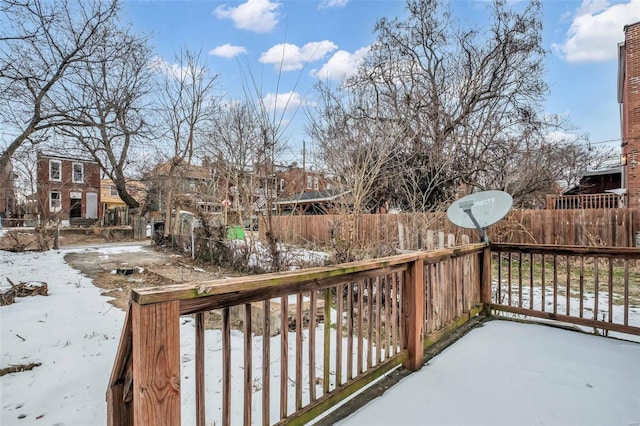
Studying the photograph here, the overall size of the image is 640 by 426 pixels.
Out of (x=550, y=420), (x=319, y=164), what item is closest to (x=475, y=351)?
(x=550, y=420)

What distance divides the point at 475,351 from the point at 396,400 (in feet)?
3.47

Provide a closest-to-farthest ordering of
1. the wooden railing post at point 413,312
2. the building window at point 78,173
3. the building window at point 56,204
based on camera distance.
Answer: the wooden railing post at point 413,312 < the building window at point 56,204 < the building window at point 78,173

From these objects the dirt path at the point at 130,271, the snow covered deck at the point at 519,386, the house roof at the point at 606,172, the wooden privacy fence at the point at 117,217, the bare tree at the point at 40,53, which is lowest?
the dirt path at the point at 130,271

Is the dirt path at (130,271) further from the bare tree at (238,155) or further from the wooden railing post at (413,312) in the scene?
the wooden railing post at (413,312)

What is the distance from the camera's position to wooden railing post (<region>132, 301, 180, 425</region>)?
103 cm

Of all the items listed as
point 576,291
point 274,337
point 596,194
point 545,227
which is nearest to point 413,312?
point 274,337

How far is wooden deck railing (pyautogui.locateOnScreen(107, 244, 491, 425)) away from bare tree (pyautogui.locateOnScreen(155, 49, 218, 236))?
31.5 ft

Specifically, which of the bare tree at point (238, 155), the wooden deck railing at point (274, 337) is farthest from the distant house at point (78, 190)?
the wooden deck railing at point (274, 337)

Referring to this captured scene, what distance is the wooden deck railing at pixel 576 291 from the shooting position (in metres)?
2.94

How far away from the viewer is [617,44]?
10.8 meters

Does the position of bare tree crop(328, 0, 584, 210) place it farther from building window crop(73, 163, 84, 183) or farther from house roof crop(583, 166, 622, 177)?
building window crop(73, 163, 84, 183)

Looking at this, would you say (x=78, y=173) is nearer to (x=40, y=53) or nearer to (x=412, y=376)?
(x=40, y=53)

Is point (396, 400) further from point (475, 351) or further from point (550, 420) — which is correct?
point (475, 351)

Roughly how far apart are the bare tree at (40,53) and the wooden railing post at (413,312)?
5.98 metres
